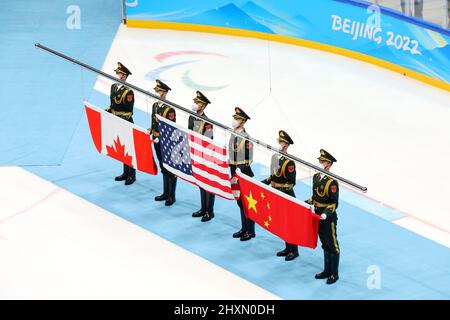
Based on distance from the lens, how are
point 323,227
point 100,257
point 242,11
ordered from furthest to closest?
point 242,11, point 100,257, point 323,227

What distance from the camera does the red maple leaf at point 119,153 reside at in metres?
15.9

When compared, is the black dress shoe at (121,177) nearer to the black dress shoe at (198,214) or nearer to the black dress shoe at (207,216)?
the black dress shoe at (198,214)

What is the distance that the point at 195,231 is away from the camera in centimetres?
1468

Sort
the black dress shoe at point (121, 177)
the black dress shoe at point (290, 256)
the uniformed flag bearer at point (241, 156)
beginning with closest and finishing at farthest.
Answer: the black dress shoe at point (290, 256), the uniformed flag bearer at point (241, 156), the black dress shoe at point (121, 177)

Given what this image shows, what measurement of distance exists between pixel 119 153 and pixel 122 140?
27 cm

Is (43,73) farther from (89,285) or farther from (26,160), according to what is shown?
(89,285)

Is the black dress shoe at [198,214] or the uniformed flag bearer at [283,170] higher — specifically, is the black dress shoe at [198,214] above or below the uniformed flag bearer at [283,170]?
below

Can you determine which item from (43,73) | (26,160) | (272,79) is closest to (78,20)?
(43,73)

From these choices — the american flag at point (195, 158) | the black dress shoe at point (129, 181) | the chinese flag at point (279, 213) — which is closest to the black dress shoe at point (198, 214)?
the american flag at point (195, 158)

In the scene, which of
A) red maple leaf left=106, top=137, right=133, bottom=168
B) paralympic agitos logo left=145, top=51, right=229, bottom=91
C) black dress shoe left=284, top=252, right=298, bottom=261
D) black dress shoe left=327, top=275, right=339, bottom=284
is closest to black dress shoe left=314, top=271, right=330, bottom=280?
black dress shoe left=327, top=275, right=339, bottom=284

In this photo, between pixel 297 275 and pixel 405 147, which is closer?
pixel 297 275

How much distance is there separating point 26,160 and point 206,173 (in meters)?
4.13

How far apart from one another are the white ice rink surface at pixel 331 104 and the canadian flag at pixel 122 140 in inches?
121

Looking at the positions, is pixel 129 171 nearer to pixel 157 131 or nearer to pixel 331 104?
pixel 157 131
